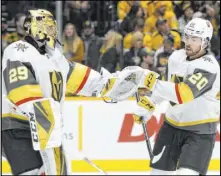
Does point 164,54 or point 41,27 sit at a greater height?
point 41,27

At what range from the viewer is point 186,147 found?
17.5 feet

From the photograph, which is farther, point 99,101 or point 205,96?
point 99,101

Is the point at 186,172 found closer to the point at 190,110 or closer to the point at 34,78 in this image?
the point at 190,110

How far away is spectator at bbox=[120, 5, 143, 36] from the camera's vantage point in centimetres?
855

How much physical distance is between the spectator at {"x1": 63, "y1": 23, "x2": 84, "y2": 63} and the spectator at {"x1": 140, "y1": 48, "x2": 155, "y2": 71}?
706 millimetres

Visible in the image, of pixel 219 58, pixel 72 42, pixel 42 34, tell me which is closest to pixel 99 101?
pixel 72 42

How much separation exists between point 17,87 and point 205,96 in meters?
1.63

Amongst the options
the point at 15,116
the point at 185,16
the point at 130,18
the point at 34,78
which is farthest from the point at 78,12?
the point at 34,78

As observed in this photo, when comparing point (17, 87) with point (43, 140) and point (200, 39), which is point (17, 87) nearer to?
point (43, 140)

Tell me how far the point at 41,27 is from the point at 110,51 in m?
3.27

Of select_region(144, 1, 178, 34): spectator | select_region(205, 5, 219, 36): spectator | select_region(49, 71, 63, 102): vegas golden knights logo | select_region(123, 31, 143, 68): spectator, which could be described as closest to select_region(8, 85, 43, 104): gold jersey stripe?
select_region(49, 71, 63, 102): vegas golden knights logo

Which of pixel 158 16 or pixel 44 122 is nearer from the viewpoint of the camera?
pixel 44 122

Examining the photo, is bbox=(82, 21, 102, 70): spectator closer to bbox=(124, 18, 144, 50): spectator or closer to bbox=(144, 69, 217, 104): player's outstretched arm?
bbox=(124, 18, 144, 50): spectator

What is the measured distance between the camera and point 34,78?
4.30 m
